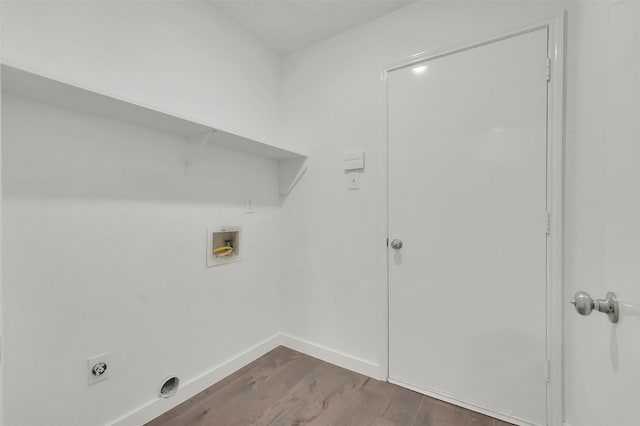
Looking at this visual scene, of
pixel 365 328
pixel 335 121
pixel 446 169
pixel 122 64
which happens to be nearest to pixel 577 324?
pixel 446 169

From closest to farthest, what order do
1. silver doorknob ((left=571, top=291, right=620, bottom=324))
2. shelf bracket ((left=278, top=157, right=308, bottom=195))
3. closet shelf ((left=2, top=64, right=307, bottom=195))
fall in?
silver doorknob ((left=571, top=291, right=620, bottom=324)) < closet shelf ((left=2, top=64, right=307, bottom=195)) < shelf bracket ((left=278, top=157, right=308, bottom=195))

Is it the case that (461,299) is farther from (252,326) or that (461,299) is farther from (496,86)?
(252,326)

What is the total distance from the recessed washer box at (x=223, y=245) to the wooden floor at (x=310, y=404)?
2.68 ft

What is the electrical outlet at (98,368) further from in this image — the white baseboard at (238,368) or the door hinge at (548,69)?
the door hinge at (548,69)

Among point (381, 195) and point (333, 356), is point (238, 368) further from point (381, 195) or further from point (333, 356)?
point (381, 195)

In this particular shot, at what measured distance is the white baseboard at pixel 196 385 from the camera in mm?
1413

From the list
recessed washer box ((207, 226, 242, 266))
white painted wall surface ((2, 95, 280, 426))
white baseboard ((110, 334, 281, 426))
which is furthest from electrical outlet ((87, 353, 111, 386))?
recessed washer box ((207, 226, 242, 266))

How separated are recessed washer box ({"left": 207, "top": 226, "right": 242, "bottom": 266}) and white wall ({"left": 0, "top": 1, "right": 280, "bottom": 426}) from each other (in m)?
0.06

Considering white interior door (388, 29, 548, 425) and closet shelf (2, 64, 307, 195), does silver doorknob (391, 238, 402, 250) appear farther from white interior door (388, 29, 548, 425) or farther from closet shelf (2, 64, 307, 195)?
closet shelf (2, 64, 307, 195)

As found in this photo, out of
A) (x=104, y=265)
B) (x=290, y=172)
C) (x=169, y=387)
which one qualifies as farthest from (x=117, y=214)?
(x=290, y=172)

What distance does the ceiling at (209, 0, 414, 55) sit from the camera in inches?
70.8

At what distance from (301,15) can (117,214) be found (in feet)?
5.77

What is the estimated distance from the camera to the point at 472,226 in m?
1.57

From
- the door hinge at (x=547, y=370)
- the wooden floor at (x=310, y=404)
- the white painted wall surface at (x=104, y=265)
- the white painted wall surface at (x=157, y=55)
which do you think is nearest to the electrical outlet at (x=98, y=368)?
the white painted wall surface at (x=104, y=265)
